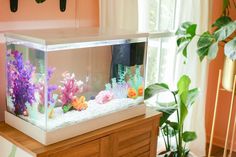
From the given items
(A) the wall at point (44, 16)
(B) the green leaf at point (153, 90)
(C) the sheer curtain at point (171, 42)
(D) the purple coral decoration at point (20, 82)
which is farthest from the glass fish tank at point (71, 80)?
(C) the sheer curtain at point (171, 42)

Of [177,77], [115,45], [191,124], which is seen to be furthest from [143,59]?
[191,124]

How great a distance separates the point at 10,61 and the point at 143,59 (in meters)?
0.74

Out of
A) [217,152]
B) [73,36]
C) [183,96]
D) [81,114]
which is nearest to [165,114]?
[183,96]

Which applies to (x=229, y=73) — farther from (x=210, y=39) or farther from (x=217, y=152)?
(x=217, y=152)

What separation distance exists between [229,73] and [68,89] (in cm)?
163

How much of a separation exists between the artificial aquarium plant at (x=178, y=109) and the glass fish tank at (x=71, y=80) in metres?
0.42

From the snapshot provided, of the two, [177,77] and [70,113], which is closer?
[70,113]

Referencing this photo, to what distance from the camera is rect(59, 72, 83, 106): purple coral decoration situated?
172 centimetres

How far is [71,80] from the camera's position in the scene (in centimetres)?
177

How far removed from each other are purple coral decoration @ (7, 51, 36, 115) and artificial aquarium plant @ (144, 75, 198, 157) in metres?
0.92

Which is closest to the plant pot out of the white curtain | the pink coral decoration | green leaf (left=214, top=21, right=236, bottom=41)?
the white curtain

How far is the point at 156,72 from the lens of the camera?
2959 millimetres

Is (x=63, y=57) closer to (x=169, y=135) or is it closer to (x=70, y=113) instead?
(x=70, y=113)

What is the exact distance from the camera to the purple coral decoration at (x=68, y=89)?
172 centimetres
